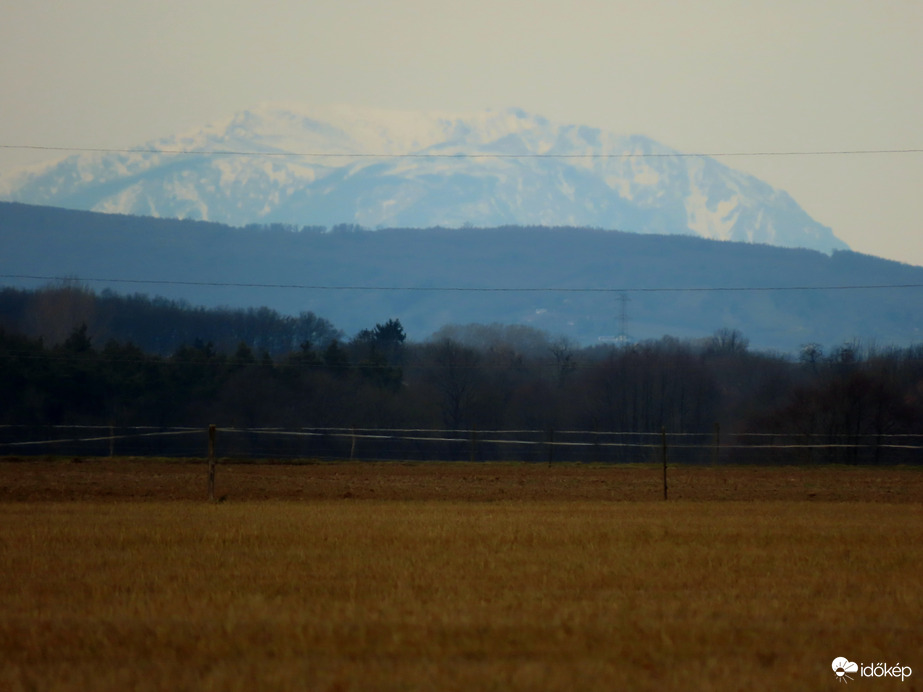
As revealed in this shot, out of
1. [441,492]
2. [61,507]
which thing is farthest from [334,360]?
[61,507]

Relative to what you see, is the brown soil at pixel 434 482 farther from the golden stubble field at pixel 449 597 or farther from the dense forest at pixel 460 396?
the golden stubble field at pixel 449 597

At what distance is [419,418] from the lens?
78312 mm

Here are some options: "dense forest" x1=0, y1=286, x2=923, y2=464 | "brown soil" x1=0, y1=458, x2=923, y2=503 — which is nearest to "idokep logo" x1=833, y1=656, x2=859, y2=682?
"brown soil" x1=0, y1=458, x2=923, y2=503

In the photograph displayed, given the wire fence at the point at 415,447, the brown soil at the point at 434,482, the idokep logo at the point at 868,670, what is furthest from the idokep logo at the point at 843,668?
the wire fence at the point at 415,447

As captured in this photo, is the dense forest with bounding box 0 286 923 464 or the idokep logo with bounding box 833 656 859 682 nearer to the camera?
the idokep logo with bounding box 833 656 859 682

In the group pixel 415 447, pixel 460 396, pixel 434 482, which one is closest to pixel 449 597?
pixel 434 482

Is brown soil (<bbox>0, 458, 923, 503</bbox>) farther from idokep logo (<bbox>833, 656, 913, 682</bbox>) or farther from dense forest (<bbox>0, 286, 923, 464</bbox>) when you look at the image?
idokep logo (<bbox>833, 656, 913, 682</bbox>)

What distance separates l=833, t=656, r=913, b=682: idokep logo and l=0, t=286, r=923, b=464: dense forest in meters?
30.9

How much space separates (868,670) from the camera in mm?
7293

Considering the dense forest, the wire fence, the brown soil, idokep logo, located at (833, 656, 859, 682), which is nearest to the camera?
idokep logo, located at (833, 656, 859, 682)

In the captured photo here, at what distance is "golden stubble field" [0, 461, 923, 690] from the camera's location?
7.21 meters

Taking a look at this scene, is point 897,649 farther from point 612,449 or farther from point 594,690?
point 612,449

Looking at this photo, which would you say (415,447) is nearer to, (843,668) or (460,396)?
(460,396)

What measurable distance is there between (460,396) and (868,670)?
3171 inches
